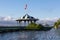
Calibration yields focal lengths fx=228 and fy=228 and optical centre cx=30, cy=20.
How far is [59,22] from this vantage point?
626ft

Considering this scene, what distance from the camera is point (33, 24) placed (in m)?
144

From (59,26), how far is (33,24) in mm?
54297

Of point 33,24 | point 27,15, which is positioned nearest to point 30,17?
point 27,15

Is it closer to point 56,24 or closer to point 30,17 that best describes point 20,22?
point 30,17

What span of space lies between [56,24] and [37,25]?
165 feet

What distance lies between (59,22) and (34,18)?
4049 cm

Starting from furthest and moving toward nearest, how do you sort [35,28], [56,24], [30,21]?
[56,24] → [30,21] → [35,28]

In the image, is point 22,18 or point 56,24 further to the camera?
point 56,24

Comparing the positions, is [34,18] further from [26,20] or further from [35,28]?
[35,28]

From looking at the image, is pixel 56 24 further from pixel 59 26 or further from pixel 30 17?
pixel 30 17

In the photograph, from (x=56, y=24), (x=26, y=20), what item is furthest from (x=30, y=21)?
(x=56, y=24)

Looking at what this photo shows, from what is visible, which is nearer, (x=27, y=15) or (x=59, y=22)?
(x=27, y=15)

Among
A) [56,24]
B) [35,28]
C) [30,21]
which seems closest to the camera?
[35,28]

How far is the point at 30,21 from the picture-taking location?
154250 mm
